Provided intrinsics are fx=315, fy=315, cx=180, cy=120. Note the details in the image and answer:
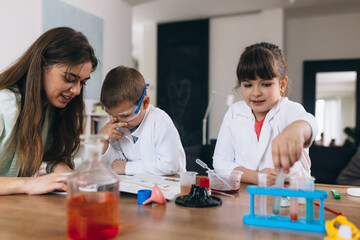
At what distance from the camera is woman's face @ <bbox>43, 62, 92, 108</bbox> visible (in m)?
1.24

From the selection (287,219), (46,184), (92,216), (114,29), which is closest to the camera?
(92,216)

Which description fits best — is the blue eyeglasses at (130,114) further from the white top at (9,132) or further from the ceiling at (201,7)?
the ceiling at (201,7)

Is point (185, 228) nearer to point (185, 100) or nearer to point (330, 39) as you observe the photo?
point (185, 100)

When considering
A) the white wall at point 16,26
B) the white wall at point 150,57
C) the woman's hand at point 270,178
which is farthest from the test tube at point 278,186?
the white wall at point 150,57

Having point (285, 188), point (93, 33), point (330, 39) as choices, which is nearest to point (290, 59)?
point (330, 39)

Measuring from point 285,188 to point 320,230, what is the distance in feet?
0.39

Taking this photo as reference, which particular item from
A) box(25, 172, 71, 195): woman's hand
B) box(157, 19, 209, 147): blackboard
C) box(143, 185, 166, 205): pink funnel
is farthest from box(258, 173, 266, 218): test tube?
box(157, 19, 209, 147): blackboard

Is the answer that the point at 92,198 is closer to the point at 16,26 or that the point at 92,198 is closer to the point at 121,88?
the point at 121,88

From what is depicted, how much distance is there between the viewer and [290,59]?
5.60m

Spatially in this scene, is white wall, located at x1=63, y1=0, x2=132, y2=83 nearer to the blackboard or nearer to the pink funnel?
the blackboard

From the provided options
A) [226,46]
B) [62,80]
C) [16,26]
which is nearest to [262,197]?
[62,80]

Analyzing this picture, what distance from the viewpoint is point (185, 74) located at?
5.75 meters

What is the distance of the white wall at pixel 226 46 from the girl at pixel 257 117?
3856mm

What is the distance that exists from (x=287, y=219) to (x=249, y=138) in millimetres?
811
